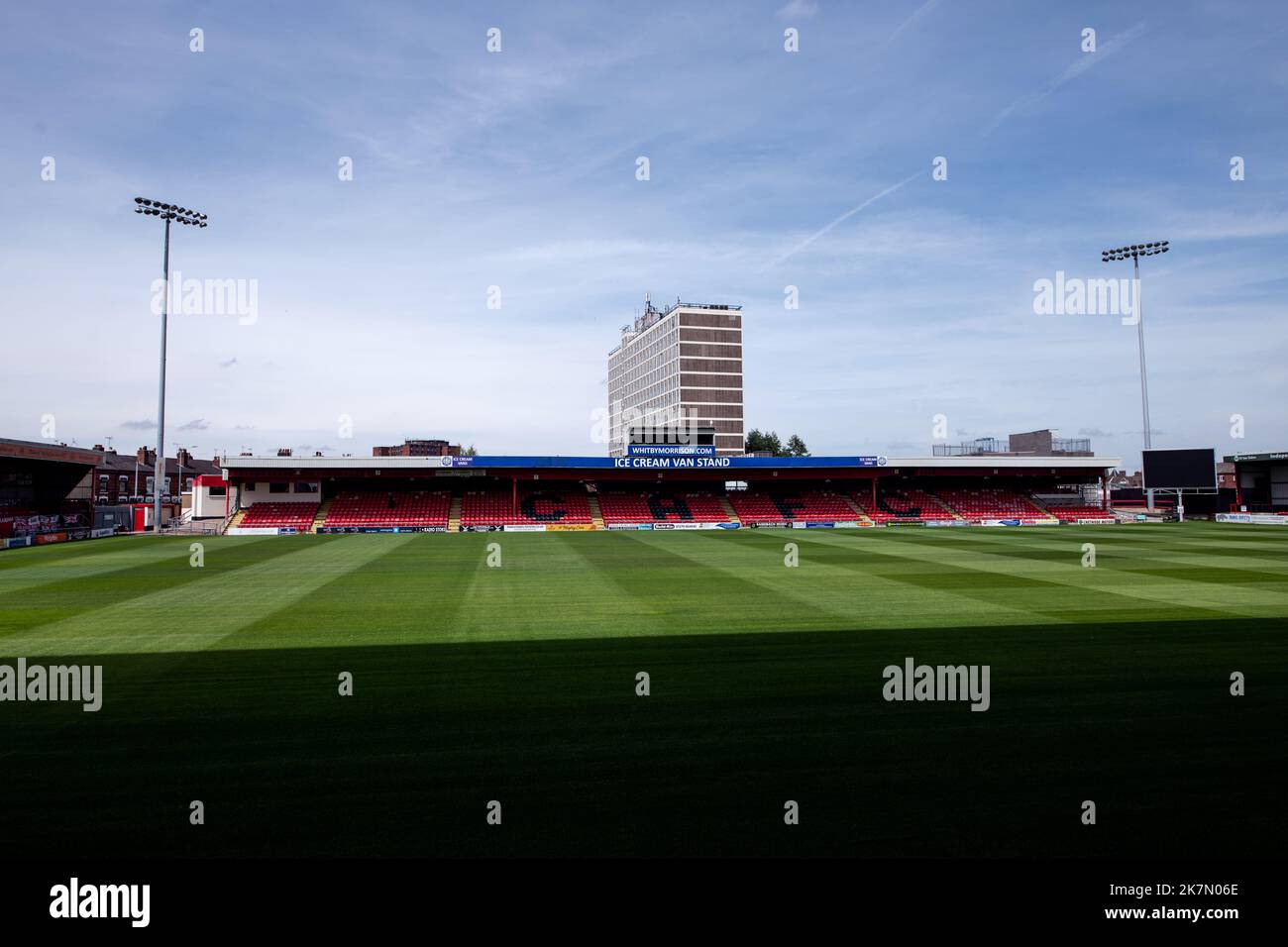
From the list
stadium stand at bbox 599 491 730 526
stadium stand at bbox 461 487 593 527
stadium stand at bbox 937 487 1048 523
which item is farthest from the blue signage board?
stadium stand at bbox 937 487 1048 523

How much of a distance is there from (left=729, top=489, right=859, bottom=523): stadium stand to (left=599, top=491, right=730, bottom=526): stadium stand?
2.11 meters

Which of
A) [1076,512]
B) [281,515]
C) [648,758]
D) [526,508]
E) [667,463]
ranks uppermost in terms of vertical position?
[667,463]

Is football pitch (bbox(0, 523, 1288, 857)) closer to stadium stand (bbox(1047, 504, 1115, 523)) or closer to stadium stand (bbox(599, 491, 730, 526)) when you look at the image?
stadium stand (bbox(599, 491, 730, 526))

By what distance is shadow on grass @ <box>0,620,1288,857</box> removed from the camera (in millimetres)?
6234

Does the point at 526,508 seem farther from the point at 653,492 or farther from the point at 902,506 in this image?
the point at 902,506

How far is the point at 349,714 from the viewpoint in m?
9.64

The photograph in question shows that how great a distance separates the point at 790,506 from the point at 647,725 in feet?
182

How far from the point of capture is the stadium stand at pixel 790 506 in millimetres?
60719

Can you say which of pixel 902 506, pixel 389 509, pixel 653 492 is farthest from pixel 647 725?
pixel 902 506

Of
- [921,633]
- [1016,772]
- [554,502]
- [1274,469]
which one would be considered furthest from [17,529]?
[1274,469]

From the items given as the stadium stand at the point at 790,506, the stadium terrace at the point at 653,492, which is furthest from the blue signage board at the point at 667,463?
the stadium stand at the point at 790,506

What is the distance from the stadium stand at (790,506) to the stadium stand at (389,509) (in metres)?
24.9

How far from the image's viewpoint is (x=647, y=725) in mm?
9172
